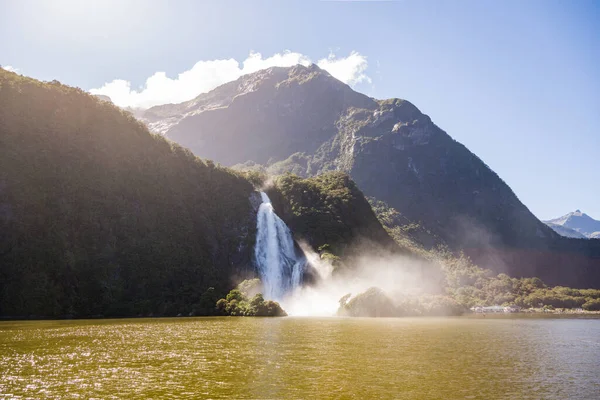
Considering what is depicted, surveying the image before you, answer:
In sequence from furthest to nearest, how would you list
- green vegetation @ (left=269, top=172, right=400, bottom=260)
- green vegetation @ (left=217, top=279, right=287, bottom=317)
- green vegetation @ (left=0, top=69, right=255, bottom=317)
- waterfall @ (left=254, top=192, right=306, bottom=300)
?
green vegetation @ (left=269, top=172, right=400, bottom=260) → waterfall @ (left=254, top=192, right=306, bottom=300) → green vegetation @ (left=217, top=279, right=287, bottom=317) → green vegetation @ (left=0, top=69, right=255, bottom=317)

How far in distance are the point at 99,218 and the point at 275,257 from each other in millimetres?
36842

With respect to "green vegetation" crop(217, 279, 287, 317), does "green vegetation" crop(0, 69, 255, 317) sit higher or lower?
higher

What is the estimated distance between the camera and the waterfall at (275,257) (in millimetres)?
86875

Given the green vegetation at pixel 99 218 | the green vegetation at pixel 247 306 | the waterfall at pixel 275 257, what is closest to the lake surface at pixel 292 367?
the green vegetation at pixel 99 218

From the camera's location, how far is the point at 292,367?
21938mm

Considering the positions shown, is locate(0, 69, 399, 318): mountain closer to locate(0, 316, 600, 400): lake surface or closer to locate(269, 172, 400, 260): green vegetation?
locate(269, 172, 400, 260): green vegetation

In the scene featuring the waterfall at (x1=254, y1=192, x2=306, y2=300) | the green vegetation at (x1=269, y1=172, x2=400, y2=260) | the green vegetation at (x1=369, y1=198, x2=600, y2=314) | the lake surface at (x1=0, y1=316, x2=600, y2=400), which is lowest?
the green vegetation at (x1=369, y1=198, x2=600, y2=314)

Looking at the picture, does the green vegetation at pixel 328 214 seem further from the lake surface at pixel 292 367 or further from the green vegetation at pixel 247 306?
the lake surface at pixel 292 367

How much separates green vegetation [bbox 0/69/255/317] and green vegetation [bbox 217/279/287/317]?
3.22 m

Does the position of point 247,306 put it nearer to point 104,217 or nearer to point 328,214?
point 104,217

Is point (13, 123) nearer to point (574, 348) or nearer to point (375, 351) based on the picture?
point (375, 351)

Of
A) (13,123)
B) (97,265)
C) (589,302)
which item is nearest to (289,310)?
(97,265)

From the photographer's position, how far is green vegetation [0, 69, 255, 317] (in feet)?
209

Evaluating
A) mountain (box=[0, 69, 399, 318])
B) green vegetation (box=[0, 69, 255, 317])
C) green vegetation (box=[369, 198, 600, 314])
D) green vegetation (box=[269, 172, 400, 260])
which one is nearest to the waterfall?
mountain (box=[0, 69, 399, 318])
